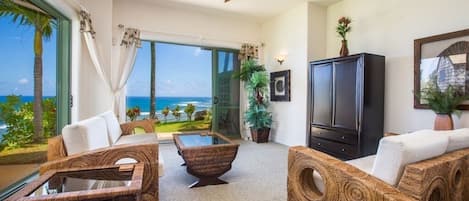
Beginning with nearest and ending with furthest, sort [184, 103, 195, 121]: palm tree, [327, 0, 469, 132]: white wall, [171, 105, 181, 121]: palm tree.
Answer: [327, 0, 469, 132]: white wall → [171, 105, 181, 121]: palm tree → [184, 103, 195, 121]: palm tree

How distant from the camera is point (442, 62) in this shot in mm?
2945

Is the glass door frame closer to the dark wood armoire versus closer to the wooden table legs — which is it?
the wooden table legs

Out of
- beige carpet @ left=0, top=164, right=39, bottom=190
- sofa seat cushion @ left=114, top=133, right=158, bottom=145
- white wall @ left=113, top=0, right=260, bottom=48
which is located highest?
white wall @ left=113, top=0, right=260, bottom=48

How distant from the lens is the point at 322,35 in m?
4.72

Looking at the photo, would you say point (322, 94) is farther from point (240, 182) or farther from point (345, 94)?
point (240, 182)

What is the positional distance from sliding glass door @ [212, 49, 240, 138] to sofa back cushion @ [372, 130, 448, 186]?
4.51 metres

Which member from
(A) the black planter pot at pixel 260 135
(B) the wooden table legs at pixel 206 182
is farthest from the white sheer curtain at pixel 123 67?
(A) the black planter pot at pixel 260 135

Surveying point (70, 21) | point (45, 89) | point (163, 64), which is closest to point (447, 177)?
point (45, 89)

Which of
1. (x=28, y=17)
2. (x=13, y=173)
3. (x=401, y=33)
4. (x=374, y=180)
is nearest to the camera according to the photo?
(x=374, y=180)

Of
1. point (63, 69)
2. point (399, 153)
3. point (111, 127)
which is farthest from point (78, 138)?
point (399, 153)

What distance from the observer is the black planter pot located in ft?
17.6

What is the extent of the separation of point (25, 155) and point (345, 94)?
171 inches

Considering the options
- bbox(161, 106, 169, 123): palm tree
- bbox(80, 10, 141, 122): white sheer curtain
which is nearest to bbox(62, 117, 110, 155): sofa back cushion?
bbox(80, 10, 141, 122): white sheer curtain

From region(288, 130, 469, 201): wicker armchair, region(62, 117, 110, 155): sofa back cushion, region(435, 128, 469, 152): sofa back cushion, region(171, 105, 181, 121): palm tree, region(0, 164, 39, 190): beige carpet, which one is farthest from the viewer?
region(171, 105, 181, 121): palm tree
